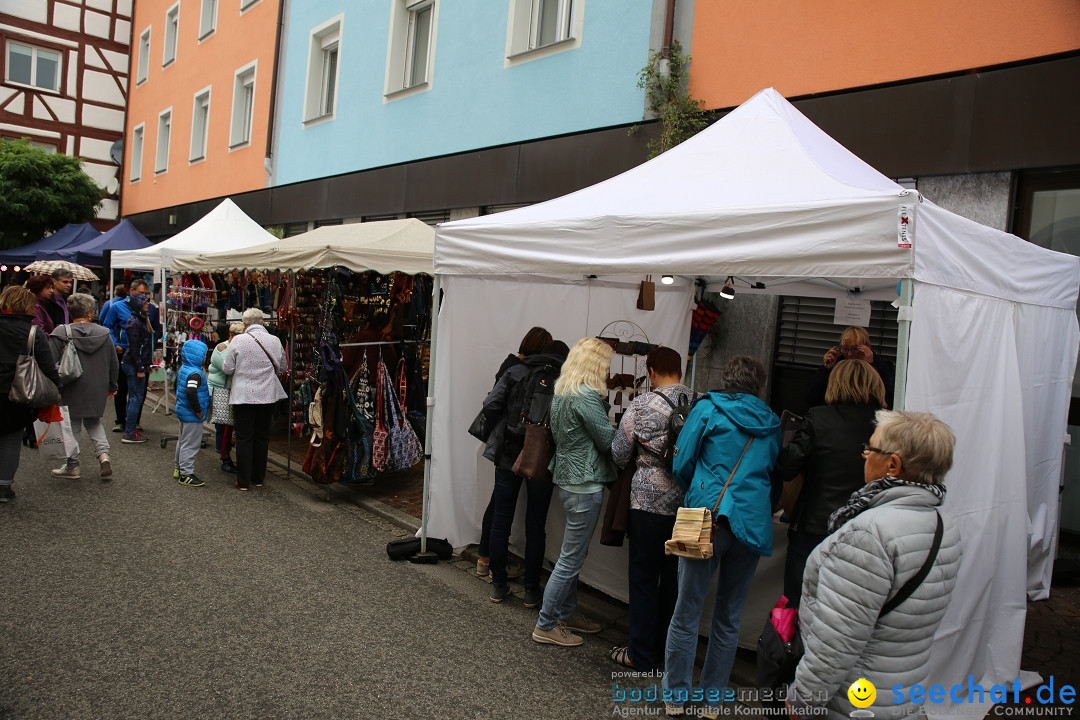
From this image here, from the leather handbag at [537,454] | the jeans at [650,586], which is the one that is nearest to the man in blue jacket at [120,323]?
the leather handbag at [537,454]

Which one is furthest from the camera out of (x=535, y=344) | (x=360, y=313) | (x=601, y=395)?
(x=360, y=313)

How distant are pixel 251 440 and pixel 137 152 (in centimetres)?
2056

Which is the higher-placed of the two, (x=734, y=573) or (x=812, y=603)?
(x=812, y=603)

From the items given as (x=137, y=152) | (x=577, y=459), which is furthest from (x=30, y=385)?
(x=137, y=152)

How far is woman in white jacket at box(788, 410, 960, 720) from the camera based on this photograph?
88.7 inches

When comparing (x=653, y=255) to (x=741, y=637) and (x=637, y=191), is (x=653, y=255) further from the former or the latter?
(x=741, y=637)

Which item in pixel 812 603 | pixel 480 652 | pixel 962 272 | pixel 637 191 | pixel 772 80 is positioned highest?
pixel 772 80

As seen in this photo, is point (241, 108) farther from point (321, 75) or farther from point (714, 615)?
point (714, 615)

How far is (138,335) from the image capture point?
8.60 metres

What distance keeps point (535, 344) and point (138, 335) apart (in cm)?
586

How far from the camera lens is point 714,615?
351cm

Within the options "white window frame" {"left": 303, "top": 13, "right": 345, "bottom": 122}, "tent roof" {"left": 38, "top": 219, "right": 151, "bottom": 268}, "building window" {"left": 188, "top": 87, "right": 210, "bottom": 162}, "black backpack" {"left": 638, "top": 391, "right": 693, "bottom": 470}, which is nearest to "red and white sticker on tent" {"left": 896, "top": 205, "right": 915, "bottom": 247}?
"black backpack" {"left": 638, "top": 391, "right": 693, "bottom": 470}

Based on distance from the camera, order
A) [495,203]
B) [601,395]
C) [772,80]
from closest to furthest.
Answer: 1. [601,395]
2. [772,80]
3. [495,203]

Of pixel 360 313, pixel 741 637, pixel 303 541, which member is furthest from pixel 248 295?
pixel 741 637
